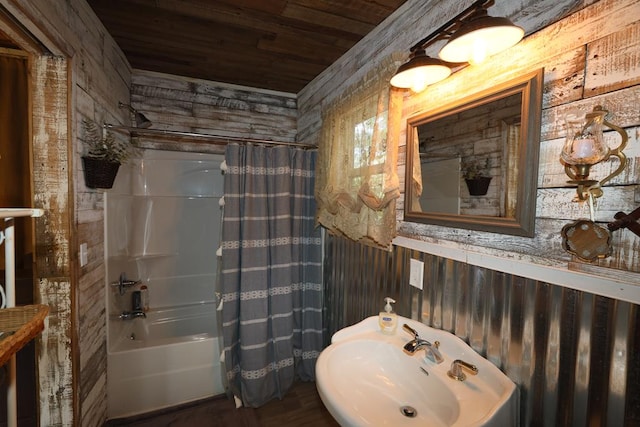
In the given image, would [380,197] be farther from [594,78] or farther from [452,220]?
[594,78]

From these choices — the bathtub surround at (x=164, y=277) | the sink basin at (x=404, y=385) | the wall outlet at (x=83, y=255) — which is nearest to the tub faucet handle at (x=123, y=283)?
the bathtub surround at (x=164, y=277)

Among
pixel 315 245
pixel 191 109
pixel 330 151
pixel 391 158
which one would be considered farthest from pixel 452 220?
pixel 191 109

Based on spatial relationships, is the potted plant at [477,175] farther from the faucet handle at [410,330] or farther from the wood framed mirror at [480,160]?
the faucet handle at [410,330]

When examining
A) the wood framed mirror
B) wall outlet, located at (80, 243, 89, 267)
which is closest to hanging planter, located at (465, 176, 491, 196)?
the wood framed mirror

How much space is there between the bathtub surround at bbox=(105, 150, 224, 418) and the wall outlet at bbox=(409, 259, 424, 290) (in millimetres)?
1583

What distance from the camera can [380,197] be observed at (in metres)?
1.41

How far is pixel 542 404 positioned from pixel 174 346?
210cm

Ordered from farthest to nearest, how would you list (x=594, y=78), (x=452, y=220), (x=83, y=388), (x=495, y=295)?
(x=83, y=388) < (x=452, y=220) < (x=495, y=295) < (x=594, y=78)

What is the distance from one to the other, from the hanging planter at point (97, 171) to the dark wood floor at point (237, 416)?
5.15 ft

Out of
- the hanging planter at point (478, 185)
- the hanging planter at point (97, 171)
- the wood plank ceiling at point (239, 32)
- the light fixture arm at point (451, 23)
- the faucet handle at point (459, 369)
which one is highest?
the wood plank ceiling at point (239, 32)

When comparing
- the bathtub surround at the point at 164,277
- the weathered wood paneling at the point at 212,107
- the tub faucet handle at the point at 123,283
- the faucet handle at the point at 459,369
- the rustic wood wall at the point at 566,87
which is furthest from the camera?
the weathered wood paneling at the point at 212,107

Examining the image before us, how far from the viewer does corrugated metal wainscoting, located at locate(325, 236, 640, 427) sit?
684 mm

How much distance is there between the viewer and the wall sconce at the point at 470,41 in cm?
81

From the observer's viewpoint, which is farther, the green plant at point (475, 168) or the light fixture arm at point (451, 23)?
the green plant at point (475, 168)
